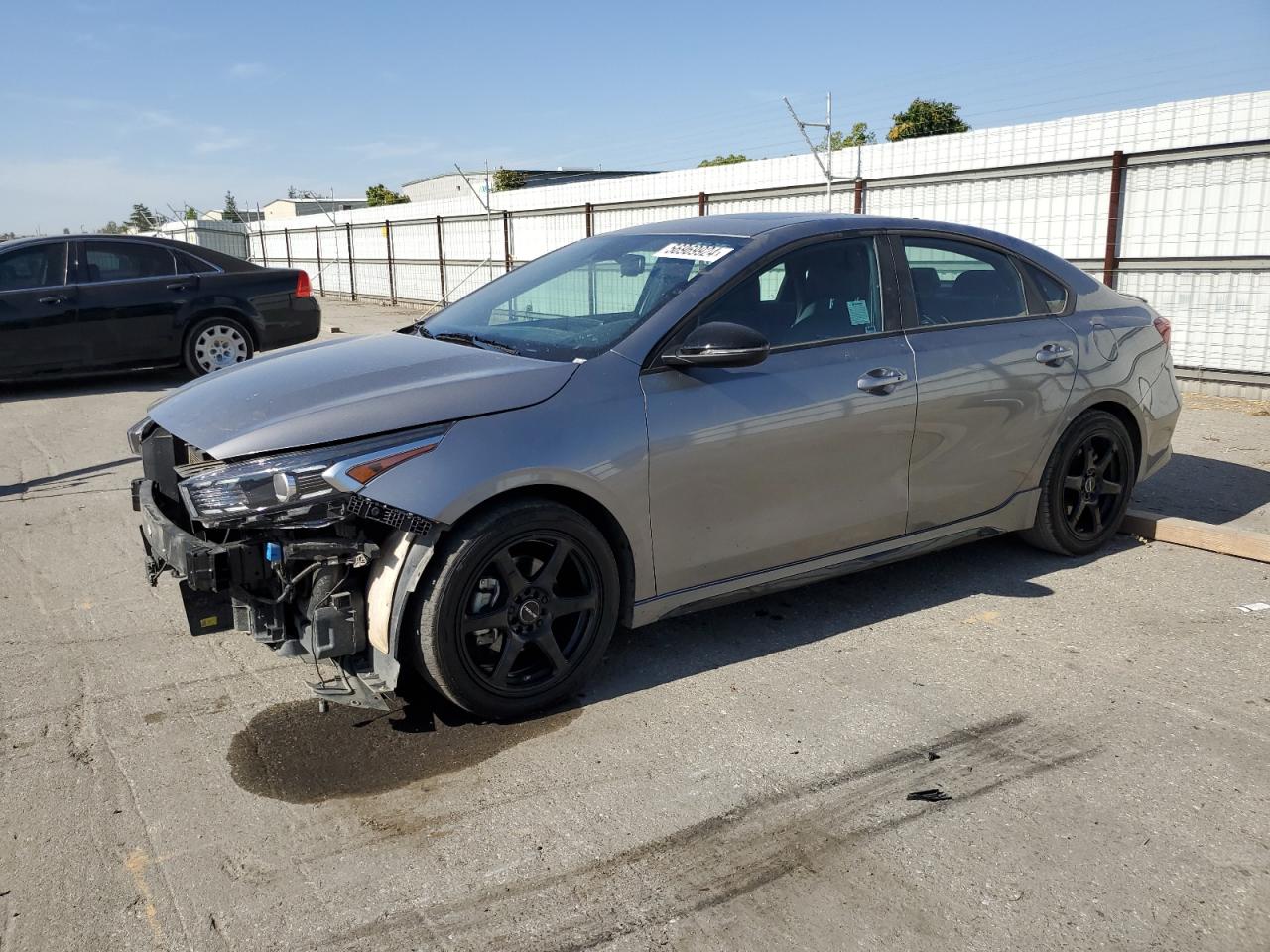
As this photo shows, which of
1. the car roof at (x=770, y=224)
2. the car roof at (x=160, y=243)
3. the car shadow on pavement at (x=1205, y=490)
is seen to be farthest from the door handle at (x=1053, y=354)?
the car roof at (x=160, y=243)

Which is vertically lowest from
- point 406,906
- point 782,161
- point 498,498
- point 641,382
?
point 406,906

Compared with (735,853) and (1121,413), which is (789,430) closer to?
(735,853)

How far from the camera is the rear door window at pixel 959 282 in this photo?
15.7 feet

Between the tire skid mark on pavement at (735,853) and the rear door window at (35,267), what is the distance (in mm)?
9853

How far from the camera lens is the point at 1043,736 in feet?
11.8

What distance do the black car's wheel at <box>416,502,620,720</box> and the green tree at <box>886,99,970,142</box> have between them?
4083cm

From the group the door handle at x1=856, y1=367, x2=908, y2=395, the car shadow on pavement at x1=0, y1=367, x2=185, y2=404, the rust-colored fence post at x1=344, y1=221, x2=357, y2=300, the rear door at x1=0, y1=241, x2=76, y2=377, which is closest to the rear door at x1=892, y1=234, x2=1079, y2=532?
the door handle at x1=856, y1=367, x2=908, y2=395

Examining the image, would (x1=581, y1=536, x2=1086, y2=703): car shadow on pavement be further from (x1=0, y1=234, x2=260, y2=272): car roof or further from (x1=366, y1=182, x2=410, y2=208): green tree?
(x1=366, y1=182, x2=410, y2=208): green tree

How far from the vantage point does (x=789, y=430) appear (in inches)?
164

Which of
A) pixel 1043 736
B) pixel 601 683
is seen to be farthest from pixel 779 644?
pixel 1043 736

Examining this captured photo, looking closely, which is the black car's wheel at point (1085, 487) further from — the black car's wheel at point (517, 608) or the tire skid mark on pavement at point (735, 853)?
the black car's wheel at point (517, 608)

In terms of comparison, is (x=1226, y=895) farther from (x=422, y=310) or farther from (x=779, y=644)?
(x=422, y=310)

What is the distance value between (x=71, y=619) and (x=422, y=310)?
60.1ft

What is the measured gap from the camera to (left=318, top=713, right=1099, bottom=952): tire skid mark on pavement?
262cm
